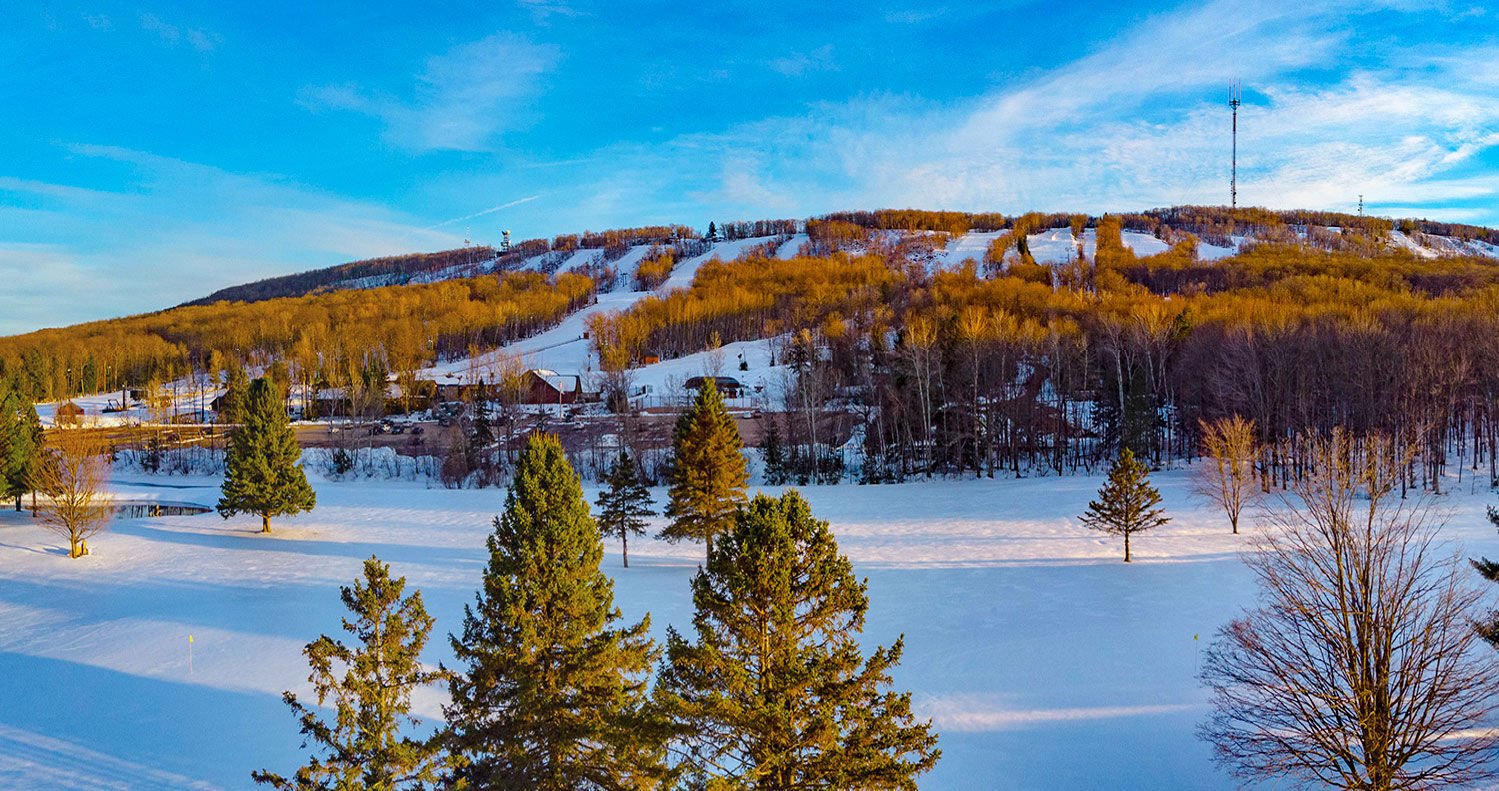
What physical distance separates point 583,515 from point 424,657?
29.1 feet

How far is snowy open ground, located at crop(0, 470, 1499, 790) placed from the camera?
13.6 meters

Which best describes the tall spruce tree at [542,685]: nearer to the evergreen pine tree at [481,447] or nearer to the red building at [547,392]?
the evergreen pine tree at [481,447]

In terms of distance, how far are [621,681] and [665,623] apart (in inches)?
381

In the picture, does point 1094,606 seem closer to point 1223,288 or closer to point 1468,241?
point 1223,288

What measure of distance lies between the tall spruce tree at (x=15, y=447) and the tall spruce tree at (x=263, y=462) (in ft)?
42.4

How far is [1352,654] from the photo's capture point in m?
10.5

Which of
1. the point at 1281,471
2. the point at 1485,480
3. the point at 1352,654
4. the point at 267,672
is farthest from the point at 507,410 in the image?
the point at 1485,480

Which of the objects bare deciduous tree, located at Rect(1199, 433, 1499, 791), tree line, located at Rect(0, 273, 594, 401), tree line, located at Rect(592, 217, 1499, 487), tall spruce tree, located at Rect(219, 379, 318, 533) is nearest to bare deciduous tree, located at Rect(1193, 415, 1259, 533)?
tree line, located at Rect(592, 217, 1499, 487)

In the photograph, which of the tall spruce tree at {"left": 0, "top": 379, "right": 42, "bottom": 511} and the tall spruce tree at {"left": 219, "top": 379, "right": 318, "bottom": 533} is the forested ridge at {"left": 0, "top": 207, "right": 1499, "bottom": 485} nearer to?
the tall spruce tree at {"left": 0, "top": 379, "right": 42, "bottom": 511}

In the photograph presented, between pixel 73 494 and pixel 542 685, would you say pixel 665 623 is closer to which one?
pixel 542 685

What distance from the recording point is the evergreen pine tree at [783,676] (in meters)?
7.91

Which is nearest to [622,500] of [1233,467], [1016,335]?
[1233,467]

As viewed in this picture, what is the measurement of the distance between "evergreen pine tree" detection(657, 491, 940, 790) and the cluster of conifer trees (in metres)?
0.02

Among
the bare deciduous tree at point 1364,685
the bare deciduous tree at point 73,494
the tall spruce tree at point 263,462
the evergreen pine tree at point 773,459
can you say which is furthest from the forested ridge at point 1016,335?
the bare deciduous tree at point 73,494
